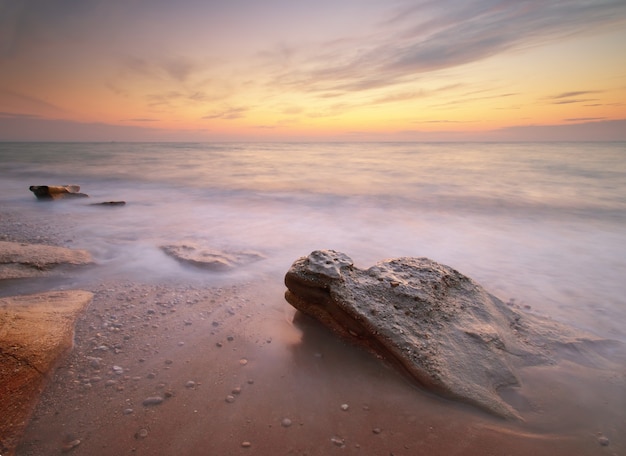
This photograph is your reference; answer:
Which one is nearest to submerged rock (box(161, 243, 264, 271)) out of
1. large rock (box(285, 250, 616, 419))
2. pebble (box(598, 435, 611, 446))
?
large rock (box(285, 250, 616, 419))

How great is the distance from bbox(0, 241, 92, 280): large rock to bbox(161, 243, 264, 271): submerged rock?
1318mm

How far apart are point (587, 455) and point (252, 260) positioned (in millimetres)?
4660

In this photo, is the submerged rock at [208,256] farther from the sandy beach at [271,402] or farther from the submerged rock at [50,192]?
the submerged rock at [50,192]

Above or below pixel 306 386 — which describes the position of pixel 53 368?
above

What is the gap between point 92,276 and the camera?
4.70 m

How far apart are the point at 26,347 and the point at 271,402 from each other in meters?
2.04

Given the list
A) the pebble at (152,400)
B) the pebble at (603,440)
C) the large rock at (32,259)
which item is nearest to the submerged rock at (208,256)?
the large rock at (32,259)

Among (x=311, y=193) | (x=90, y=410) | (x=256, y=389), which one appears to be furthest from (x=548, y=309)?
(x=311, y=193)

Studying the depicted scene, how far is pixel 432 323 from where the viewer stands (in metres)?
3.03

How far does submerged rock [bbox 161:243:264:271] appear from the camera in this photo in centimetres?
532

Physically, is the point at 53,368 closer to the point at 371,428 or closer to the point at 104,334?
the point at 104,334

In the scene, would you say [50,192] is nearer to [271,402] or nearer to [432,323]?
[271,402]

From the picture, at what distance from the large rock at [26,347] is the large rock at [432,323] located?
2174 mm

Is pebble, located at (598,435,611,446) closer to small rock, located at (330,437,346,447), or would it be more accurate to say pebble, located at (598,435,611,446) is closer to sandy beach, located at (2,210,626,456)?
sandy beach, located at (2,210,626,456)
